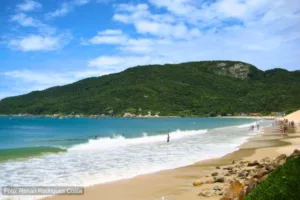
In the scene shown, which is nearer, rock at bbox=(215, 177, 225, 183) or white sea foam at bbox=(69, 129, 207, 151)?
rock at bbox=(215, 177, 225, 183)

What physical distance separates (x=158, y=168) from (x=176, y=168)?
1.07 metres

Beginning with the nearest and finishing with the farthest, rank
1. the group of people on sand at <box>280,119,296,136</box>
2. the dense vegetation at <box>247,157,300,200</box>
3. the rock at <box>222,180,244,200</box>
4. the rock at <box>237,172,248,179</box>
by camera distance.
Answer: the dense vegetation at <box>247,157,300,200</box> → the rock at <box>222,180,244,200</box> → the rock at <box>237,172,248,179</box> → the group of people on sand at <box>280,119,296,136</box>

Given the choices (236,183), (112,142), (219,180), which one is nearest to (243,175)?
(219,180)

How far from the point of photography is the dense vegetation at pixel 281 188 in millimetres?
7727

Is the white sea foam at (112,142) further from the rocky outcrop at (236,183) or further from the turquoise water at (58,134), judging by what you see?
the rocky outcrop at (236,183)

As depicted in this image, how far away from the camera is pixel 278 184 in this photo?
8.44 m

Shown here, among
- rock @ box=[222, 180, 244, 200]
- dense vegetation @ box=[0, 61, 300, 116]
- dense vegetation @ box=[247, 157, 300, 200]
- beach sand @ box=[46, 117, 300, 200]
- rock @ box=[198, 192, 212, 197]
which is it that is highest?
dense vegetation @ box=[0, 61, 300, 116]

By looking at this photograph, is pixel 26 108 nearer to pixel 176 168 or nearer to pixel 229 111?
pixel 229 111

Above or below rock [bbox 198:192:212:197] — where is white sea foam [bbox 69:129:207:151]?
below

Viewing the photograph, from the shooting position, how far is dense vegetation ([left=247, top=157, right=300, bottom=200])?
25.3 ft

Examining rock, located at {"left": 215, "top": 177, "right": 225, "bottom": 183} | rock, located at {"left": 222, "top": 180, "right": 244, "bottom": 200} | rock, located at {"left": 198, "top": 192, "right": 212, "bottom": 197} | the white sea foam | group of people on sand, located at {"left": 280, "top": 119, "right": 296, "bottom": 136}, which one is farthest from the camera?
group of people on sand, located at {"left": 280, "top": 119, "right": 296, "bottom": 136}

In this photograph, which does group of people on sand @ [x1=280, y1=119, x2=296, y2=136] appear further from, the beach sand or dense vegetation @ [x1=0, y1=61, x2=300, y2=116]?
dense vegetation @ [x1=0, y1=61, x2=300, y2=116]

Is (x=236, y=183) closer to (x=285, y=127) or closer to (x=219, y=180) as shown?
(x=219, y=180)

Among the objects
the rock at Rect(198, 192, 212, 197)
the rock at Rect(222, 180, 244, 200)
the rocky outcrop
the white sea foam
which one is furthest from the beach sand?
the white sea foam
